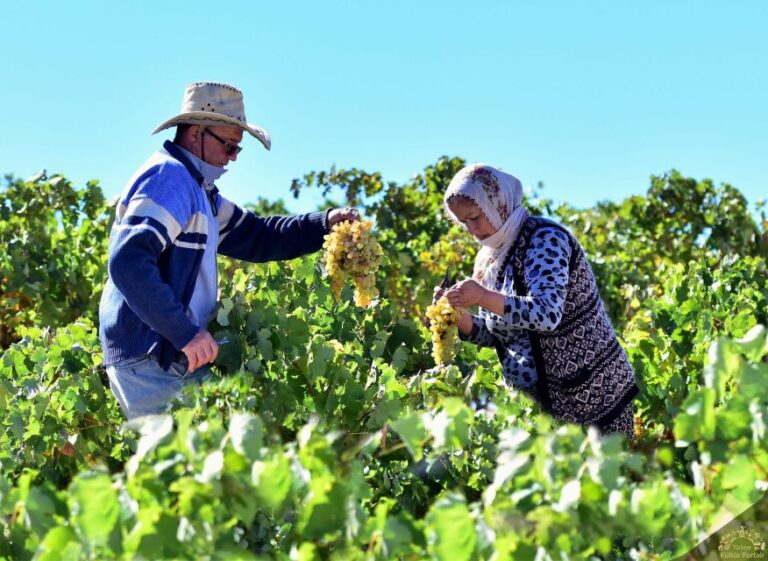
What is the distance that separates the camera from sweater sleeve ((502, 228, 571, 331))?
3.72m

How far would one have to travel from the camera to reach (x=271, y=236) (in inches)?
173

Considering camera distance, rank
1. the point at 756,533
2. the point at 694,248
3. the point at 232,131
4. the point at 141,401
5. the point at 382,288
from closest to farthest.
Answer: the point at 756,533 → the point at 141,401 → the point at 232,131 → the point at 382,288 → the point at 694,248

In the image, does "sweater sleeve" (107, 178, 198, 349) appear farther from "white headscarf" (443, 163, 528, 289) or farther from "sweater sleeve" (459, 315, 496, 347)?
"sweater sleeve" (459, 315, 496, 347)

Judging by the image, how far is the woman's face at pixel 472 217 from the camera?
12.7 feet

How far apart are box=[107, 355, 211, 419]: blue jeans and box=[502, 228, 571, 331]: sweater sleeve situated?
0.99 metres

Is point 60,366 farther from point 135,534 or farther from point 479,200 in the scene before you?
point 135,534

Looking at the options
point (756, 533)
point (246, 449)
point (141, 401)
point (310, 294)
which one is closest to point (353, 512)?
point (246, 449)

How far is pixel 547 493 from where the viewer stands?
216 cm

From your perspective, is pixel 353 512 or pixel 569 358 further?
pixel 569 358

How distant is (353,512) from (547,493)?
354 mm

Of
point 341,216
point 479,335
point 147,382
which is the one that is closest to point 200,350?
point 147,382

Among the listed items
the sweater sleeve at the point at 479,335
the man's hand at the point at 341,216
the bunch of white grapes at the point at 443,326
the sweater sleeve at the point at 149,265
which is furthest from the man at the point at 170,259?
the sweater sleeve at the point at 479,335

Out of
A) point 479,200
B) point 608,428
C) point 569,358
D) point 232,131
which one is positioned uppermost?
point 232,131

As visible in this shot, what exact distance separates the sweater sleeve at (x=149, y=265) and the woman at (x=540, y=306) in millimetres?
857
